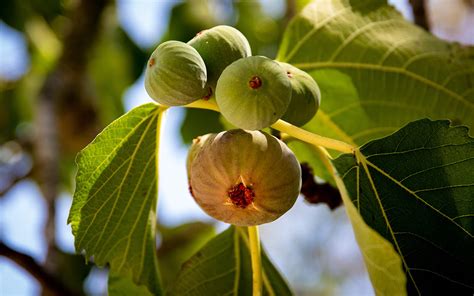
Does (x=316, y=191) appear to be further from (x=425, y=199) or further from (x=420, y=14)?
(x=420, y=14)

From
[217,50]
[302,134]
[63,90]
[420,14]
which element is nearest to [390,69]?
[420,14]

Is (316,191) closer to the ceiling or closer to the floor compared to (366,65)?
closer to the floor

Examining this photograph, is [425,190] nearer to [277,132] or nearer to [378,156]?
[378,156]

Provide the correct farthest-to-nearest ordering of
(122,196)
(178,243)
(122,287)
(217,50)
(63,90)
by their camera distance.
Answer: (178,243) < (63,90) < (122,287) < (122,196) < (217,50)

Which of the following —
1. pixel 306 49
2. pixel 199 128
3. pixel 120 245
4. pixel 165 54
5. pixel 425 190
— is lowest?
pixel 425 190

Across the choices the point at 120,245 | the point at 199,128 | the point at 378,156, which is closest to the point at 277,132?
the point at 378,156

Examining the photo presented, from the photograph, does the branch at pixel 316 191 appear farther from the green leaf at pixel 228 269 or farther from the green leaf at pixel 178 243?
the green leaf at pixel 178 243

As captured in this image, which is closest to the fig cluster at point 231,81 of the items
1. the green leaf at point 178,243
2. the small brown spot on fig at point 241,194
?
the small brown spot on fig at point 241,194
